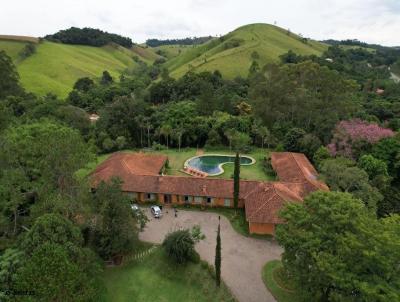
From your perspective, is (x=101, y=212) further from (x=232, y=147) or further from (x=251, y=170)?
(x=232, y=147)

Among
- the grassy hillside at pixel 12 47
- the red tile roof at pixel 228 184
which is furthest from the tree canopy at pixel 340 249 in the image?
the grassy hillside at pixel 12 47

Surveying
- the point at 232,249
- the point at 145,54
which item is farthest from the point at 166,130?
the point at 145,54

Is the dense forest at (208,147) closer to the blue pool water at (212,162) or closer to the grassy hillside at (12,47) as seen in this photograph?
the blue pool water at (212,162)

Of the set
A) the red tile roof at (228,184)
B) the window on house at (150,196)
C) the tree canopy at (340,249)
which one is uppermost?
the tree canopy at (340,249)

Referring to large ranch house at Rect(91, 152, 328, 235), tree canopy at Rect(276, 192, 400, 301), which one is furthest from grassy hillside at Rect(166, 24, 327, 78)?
tree canopy at Rect(276, 192, 400, 301)

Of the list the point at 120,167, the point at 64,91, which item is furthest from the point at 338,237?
the point at 64,91

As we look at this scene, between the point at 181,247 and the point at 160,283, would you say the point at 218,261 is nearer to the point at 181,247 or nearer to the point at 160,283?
the point at 181,247
